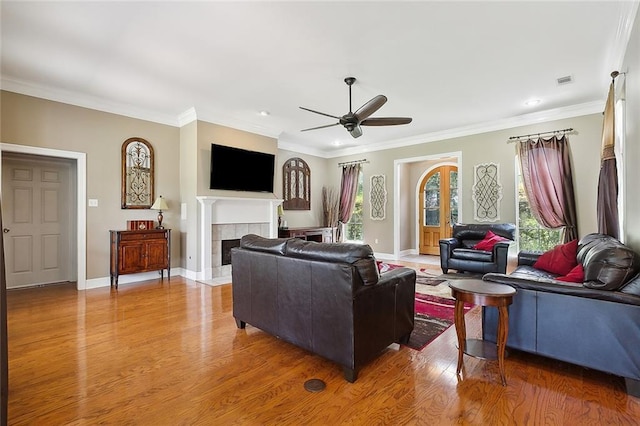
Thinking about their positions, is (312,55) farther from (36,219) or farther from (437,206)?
(437,206)

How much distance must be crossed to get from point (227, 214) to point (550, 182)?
5639mm

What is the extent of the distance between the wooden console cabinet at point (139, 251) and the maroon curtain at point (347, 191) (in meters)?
4.46

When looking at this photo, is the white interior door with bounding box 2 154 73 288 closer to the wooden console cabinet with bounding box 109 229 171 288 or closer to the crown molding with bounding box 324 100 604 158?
the wooden console cabinet with bounding box 109 229 171 288

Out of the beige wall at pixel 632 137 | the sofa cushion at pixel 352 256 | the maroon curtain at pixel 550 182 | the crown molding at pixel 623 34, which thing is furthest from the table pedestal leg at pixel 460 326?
the maroon curtain at pixel 550 182

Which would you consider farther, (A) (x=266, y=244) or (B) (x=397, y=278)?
(A) (x=266, y=244)

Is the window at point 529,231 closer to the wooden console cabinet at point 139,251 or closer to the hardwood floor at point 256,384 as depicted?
the hardwood floor at point 256,384

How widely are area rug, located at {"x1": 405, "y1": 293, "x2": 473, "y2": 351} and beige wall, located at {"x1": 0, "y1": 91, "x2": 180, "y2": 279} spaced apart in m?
4.40

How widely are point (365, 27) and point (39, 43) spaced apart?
10.9 feet

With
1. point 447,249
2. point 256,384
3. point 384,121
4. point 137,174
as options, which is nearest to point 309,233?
point 447,249

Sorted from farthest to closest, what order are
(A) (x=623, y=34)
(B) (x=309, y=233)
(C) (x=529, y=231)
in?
(B) (x=309, y=233) < (C) (x=529, y=231) < (A) (x=623, y=34)

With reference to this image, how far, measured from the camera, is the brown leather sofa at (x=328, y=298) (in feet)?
7.07

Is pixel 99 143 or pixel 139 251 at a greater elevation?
pixel 99 143

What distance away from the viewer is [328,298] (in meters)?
2.24

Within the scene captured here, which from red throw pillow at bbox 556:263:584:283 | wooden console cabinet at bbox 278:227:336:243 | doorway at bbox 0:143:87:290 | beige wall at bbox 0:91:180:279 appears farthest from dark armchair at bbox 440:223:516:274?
doorway at bbox 0:143:87:290
